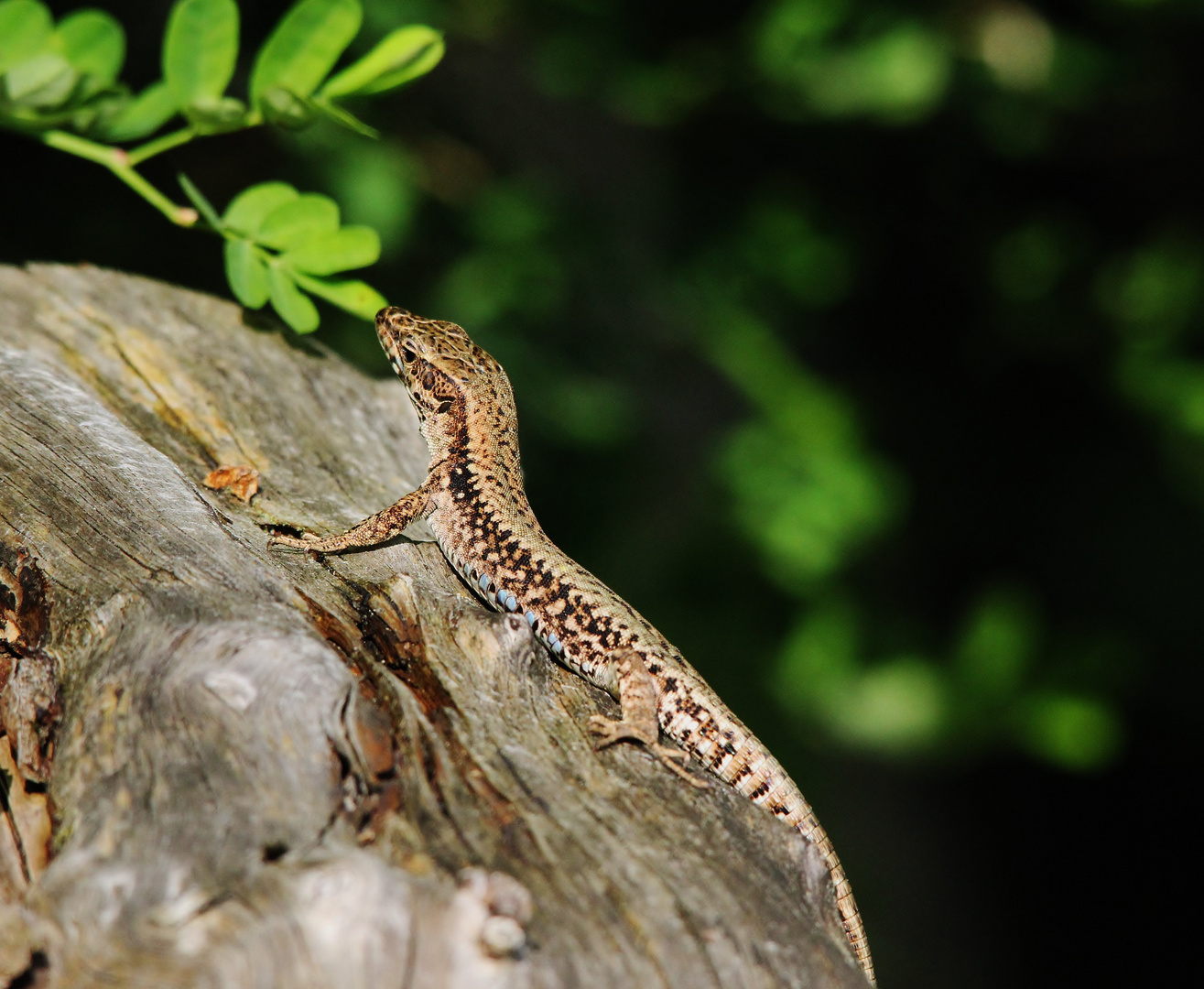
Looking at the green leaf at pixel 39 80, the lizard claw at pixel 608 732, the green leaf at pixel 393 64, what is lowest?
the lizard claw at pixel 608 732

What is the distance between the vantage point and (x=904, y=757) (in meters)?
5.82

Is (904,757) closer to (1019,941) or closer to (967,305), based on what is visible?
(967,305)

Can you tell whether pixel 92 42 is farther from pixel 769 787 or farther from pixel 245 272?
pixel 769 787

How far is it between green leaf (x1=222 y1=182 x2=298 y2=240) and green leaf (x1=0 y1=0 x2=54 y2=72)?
0.70 m

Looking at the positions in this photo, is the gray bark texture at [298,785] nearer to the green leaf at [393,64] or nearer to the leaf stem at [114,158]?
the leaf stem at [114,158]

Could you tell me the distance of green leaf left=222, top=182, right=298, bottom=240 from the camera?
3098 millimetres

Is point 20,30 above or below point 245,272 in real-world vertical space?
above

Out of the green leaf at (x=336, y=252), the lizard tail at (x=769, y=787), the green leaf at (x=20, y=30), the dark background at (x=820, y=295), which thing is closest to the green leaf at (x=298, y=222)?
the green leaf at (x=336, y=252)

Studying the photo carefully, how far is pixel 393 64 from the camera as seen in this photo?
289 cm

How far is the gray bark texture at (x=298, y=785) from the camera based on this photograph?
153 cm

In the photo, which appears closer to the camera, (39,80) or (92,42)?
(39,80)

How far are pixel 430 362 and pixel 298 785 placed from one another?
2373 millimetres

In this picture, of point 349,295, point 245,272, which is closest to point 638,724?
point 349,295

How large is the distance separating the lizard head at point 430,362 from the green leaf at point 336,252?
2.75 feet
